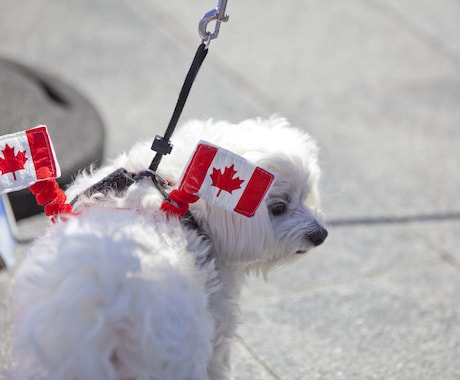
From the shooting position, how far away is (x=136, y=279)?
2.10m

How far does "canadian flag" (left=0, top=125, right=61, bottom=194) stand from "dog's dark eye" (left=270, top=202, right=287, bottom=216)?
85 centimetres

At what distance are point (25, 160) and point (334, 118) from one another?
3.55 meters

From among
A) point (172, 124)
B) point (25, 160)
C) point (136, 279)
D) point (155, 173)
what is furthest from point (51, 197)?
point (136, 279)

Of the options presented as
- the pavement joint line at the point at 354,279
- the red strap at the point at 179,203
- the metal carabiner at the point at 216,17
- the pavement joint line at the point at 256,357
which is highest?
the metal carabiner at the point at 216,17

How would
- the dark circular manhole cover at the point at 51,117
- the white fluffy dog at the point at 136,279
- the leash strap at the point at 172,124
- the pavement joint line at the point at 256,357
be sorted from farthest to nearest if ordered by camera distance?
1. the dark circular manhole cover at the point at 51,117
2. the pavement joint line at the point at 256,357
3. the leash strap at the point at 172,124
4. the white fluffy dog at the point at 136,279

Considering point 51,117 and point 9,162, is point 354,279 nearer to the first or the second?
point 51,117

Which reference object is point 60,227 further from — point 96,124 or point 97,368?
point 96,124

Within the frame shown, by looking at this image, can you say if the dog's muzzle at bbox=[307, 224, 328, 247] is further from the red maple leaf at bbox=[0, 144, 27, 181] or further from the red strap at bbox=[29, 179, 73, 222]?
the red maple leaf at bbox=[0, 144, 27, 181]

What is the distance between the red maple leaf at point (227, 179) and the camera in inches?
95.8

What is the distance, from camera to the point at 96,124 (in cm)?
481

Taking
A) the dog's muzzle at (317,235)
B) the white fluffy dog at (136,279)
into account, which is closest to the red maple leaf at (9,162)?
the white fluffy dog at (136,279)

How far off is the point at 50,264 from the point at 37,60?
4.10 metres

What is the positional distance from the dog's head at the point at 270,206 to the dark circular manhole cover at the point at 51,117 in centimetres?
142

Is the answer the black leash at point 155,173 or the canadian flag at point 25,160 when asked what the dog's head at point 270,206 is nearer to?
the black leash at point 155,173
